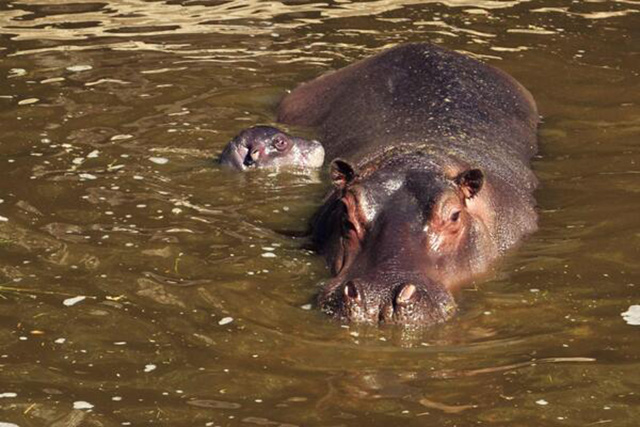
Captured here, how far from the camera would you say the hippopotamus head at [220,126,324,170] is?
9977 millimetres

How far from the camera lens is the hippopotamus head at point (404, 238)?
6.96 metres

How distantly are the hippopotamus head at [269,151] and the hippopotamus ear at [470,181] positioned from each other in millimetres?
2206

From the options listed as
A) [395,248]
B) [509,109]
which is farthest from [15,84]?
[395,248]

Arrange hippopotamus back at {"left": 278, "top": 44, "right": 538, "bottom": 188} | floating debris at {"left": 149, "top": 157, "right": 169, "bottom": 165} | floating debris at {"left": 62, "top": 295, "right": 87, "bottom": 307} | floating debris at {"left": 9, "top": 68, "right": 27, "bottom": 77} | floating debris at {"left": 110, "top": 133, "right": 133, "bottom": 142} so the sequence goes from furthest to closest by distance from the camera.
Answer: floating debris at {"left": 9, "top": 68, "right": 27, "bottom": 77} → floating debris at {"left": 110, "top": 133, "right": 133, "bottom": 142} → floating debris at {"left": 149, "top": 157, "right": 169, "bottom": 165} → hippopotamus back at {"left": 278, "top": 44, "right": 538, "bottom": 188} → floating debris at {"left": 62, "top": 295, "right": 87, "bottom": 307}

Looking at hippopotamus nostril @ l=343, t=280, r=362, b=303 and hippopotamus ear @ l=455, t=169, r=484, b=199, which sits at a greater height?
hippopotamus ear @ l=455, t=169, r=484, b=199

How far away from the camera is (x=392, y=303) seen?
22.6 feet

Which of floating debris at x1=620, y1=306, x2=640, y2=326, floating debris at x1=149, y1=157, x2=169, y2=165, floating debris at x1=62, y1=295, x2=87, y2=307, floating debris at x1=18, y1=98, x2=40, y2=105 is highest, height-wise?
floating debris at x1=62, y1=295, x2=87, y2=307

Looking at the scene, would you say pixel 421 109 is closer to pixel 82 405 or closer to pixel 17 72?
pixel 17 72

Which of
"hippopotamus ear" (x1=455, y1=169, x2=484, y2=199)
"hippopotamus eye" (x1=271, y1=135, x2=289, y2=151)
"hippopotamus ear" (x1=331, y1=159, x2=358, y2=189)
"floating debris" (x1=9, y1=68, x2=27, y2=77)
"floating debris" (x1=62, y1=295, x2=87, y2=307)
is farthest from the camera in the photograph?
"floating debris" (x1=9, y1=68, x2=27, y2=77)

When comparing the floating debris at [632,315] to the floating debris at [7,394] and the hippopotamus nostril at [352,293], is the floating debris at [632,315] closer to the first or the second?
the hippopotamus nostril at [352,293]

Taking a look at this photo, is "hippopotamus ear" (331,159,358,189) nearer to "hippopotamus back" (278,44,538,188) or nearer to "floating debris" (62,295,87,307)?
"hippopotamus back" (278,44,538,188)

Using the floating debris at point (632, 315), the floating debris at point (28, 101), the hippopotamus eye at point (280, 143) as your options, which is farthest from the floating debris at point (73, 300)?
the floating debris at point (28, 101)

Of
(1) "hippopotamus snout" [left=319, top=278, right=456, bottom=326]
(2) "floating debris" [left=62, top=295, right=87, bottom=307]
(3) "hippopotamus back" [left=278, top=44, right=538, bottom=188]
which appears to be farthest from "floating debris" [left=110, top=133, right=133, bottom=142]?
(1) "hippopotamus snout" [left=319, top=278, right=456, bottom=326]

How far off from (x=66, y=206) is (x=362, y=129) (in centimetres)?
221
